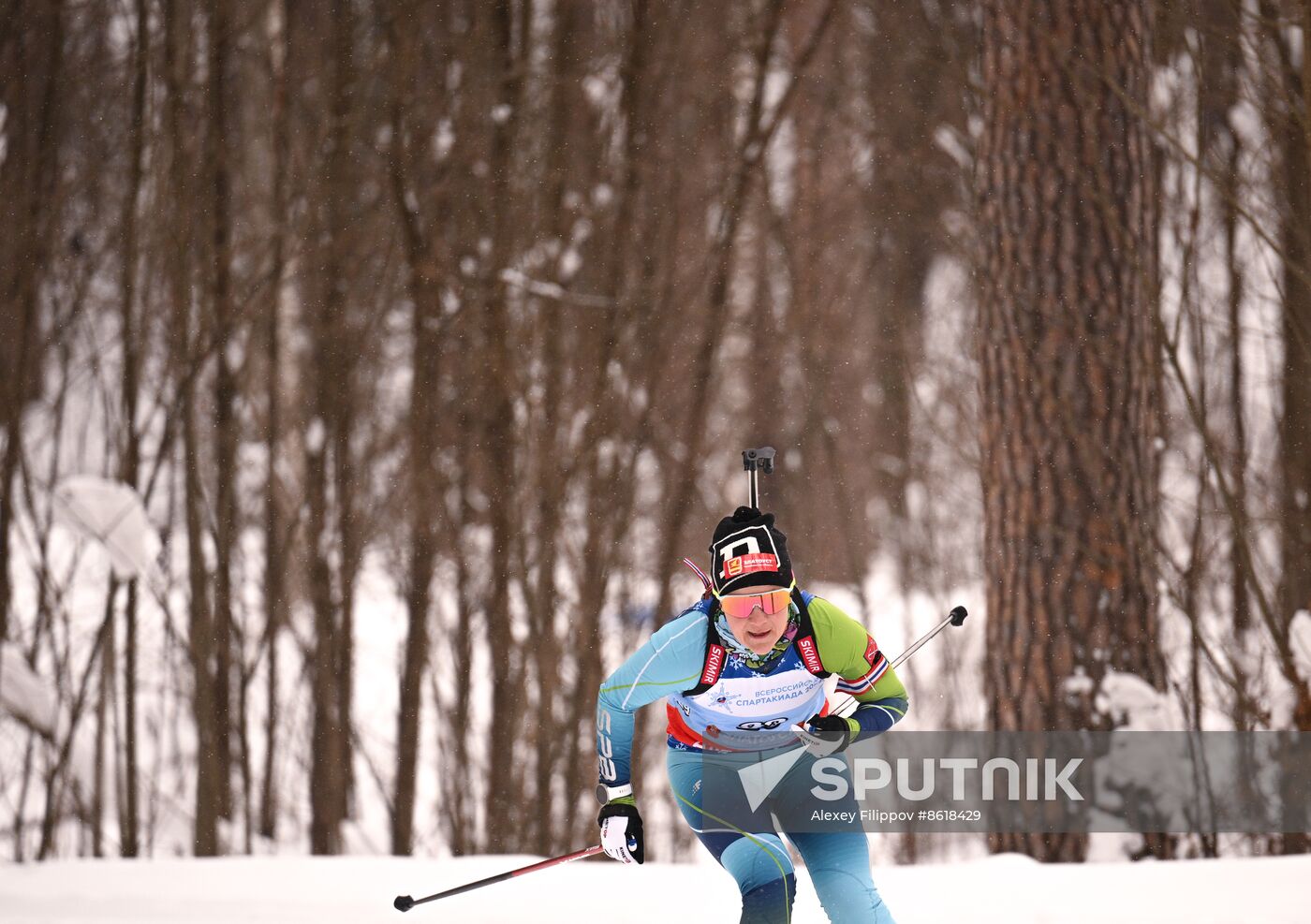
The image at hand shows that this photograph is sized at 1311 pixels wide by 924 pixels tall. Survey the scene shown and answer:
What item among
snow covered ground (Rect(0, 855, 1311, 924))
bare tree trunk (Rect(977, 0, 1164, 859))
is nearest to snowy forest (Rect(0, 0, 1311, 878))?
bare tree trunk (Rect(977, 0, 1164, 859))

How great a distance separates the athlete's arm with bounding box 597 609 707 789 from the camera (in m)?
2.98

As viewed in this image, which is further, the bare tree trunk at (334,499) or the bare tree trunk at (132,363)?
the bare tree trunk at (334,499)

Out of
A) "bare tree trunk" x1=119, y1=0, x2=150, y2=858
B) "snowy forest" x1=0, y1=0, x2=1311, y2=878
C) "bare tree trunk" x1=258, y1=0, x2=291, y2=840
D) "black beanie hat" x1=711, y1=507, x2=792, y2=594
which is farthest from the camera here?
"bare tree trunk" x1=258, y1=0, x2=291, y2=840

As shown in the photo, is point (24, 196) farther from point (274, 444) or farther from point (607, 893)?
point (607, 893)

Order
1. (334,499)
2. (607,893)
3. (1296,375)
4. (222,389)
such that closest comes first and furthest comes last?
(607,893) → (1296,375) → (222,389) → (334,499)

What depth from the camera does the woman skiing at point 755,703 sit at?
2896mm

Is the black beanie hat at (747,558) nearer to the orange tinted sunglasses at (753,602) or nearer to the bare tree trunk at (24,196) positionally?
the orange tinted sunglasses at (753,602)

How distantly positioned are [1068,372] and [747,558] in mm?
2644

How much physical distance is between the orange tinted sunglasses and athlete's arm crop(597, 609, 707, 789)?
0.45 feet

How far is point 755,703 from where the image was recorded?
306 centimetres

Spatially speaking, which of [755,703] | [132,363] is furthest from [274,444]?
[755,703]

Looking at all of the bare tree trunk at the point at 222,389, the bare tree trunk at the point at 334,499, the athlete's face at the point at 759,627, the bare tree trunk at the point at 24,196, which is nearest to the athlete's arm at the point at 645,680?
the athlete's face at the point at 759,627

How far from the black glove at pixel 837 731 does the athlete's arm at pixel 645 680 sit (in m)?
0.35

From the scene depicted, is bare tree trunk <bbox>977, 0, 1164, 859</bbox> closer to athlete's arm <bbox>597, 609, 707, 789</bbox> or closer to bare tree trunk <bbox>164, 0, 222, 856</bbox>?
athlete's arm <bbox>597, 609, 707, 789</bbox>
